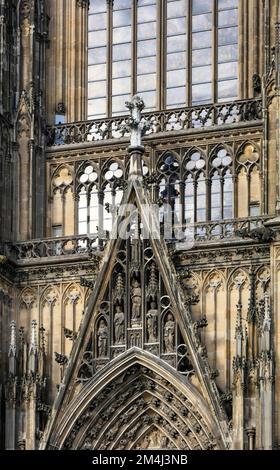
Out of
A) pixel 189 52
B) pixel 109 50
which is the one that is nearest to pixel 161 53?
pixel 189 52

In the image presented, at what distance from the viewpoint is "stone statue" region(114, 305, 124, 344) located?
51.9 meters

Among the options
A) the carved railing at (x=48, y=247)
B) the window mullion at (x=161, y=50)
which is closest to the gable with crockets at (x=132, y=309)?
the carved railing at (x=48, y=247)

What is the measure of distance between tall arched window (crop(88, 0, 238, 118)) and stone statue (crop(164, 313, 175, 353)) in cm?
508

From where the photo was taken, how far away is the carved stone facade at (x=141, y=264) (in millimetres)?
51031

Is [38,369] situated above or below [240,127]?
below

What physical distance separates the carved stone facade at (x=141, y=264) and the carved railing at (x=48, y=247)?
0.12 ft

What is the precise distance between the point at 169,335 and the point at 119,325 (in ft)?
3.59

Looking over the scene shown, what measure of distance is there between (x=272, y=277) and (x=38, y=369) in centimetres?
517

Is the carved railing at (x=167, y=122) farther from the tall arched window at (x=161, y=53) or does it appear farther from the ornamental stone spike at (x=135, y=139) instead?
the ornamental stone spike at (x=135, y=139)


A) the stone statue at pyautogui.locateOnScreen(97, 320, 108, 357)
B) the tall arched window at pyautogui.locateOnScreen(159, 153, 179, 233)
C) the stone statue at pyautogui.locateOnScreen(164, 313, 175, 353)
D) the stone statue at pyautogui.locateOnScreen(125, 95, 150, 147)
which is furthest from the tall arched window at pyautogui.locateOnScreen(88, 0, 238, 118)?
the stone statue at pyautogui.locateOnScreen(97, 320, 108, 357)

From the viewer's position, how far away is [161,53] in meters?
55.0
